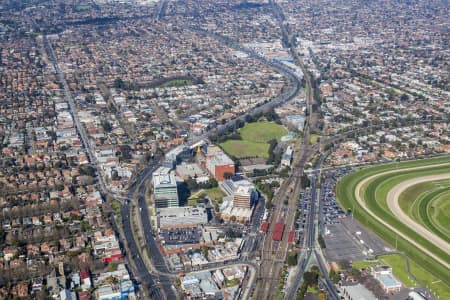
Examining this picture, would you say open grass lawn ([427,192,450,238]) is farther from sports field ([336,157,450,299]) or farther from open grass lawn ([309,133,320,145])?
open grass lawn ([309,133,320,145])

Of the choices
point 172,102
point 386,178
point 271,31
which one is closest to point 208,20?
point 271,31

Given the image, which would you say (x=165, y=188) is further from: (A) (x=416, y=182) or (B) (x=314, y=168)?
(A) (x=416, y=182)

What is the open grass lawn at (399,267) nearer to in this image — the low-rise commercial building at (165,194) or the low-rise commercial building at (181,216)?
the low-rise commercial building at (181,216)

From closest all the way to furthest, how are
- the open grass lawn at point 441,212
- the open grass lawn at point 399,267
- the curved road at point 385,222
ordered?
the open grass lawn at point 399,267 < the curved road at point 385,222 < the open grass lawn at point 441,212

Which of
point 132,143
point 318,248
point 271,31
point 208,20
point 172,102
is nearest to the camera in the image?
point 318,248

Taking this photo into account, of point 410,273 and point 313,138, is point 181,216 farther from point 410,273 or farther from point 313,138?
point 313,138

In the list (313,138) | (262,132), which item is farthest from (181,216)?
(313,138)

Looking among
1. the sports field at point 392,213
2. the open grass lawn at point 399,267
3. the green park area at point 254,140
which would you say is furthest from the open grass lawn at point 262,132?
the open grass lawn at point 399,267
